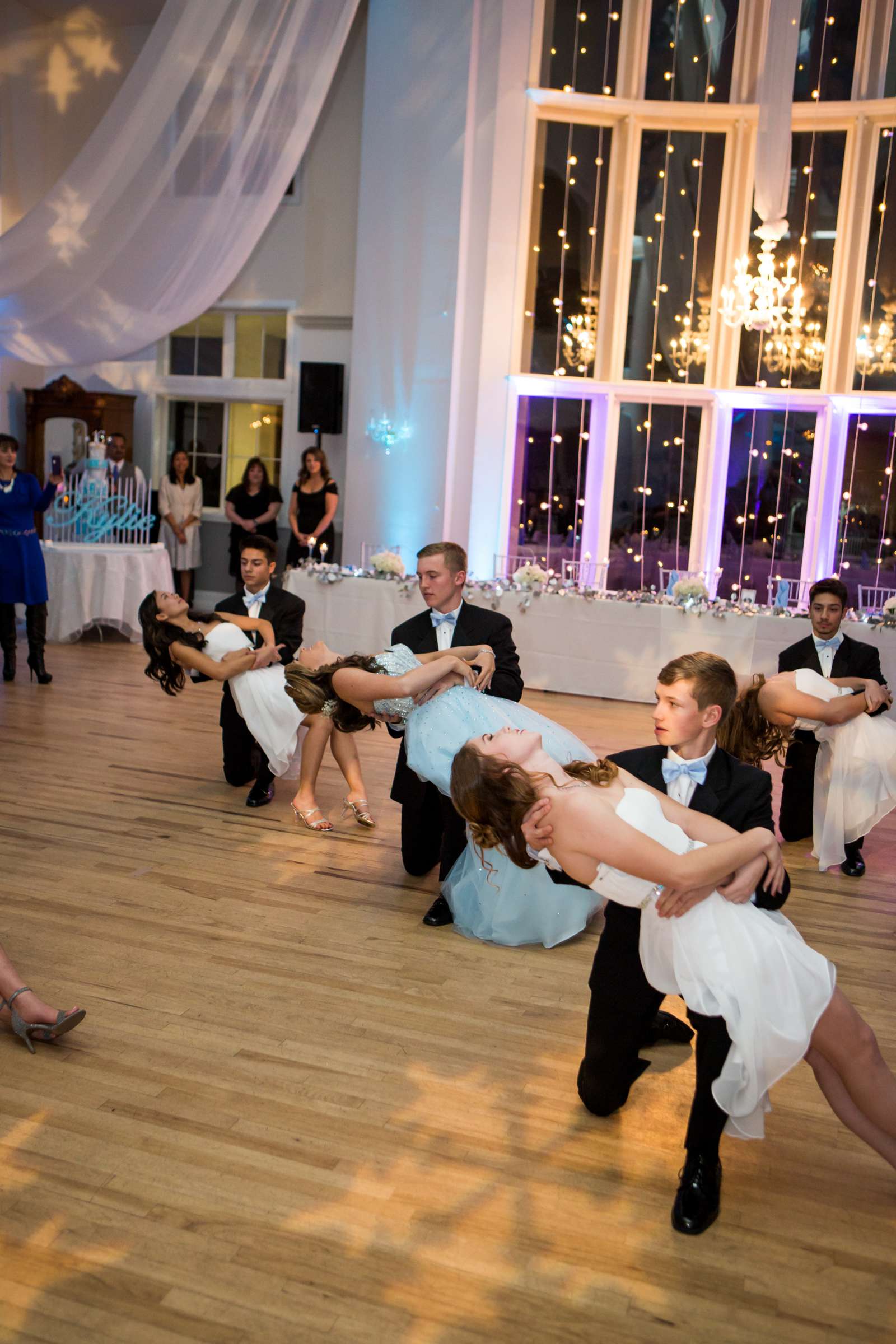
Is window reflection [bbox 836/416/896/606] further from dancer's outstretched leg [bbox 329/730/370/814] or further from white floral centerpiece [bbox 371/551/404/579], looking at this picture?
dancer's outstretched leg [bbox 329/730/370/814]

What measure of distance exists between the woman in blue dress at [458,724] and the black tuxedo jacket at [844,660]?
1618mm

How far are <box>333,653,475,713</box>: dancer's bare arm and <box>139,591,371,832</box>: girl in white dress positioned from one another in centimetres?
137

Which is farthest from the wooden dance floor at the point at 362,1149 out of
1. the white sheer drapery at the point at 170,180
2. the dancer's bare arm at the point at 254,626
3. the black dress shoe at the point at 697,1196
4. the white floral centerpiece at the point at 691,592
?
the white sheer drapery at the point at 170,180

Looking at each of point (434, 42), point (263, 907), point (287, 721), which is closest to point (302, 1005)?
point (263, 907)

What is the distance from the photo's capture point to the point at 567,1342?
70.7 inches

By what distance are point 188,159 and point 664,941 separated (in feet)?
20.3

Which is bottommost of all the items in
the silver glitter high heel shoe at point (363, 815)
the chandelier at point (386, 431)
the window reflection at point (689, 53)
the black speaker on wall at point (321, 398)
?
the silver glitter high heel shoe at point (363, 815)

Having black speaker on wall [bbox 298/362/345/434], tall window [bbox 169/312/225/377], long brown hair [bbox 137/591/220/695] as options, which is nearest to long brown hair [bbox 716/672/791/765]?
long brown hair [bbox 137/591/220/695]

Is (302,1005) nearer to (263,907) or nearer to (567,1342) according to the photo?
(263,907)

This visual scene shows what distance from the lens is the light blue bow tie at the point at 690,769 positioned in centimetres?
248

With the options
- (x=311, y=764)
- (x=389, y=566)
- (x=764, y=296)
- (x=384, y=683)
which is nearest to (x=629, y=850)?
(x=384, y=683)

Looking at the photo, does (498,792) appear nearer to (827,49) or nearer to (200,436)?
(827,49)

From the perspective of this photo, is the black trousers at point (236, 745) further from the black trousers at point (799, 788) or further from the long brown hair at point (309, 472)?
the long brown hair at point (309, 472)

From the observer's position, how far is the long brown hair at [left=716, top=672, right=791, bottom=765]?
4.02 meters
